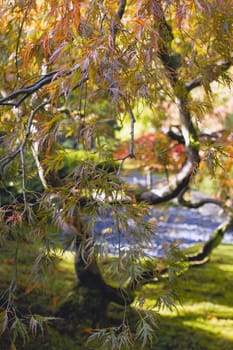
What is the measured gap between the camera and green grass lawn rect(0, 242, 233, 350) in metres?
2.71

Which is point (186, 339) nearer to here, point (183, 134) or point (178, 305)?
point (178, 305)

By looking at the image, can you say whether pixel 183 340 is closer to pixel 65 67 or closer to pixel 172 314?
pixel 172 314

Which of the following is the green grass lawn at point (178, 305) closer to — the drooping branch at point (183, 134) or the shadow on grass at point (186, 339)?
the shadow on grass at point (186, 339)

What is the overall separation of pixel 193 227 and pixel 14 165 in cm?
501

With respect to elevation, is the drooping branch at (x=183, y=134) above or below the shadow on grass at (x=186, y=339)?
above

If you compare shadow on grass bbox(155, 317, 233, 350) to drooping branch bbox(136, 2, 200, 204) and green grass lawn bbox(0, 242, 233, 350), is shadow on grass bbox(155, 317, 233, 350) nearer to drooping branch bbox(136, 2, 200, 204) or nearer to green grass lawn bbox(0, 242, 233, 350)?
green grass lawn bbox(0, 242, 233, 350)

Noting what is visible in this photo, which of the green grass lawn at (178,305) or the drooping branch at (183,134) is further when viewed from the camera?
the green grass lawn at (178,305)

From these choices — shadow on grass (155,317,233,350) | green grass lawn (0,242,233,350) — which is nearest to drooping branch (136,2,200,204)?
green grass lawn (0,242,233,350)

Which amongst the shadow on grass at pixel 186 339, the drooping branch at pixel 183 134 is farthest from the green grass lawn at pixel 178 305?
the drooping branch at pixel 183 134

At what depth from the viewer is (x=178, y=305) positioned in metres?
3.31

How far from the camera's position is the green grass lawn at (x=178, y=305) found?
2.71 meters

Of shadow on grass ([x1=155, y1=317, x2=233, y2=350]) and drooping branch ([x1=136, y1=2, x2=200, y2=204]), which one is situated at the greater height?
drooping branch ([x1=136, y1=2, x2=200, y2=204])

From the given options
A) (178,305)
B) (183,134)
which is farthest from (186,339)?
(183,134)

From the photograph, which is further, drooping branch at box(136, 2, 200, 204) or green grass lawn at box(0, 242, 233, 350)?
green grass lawn at box(0, 242, 233, 350)
